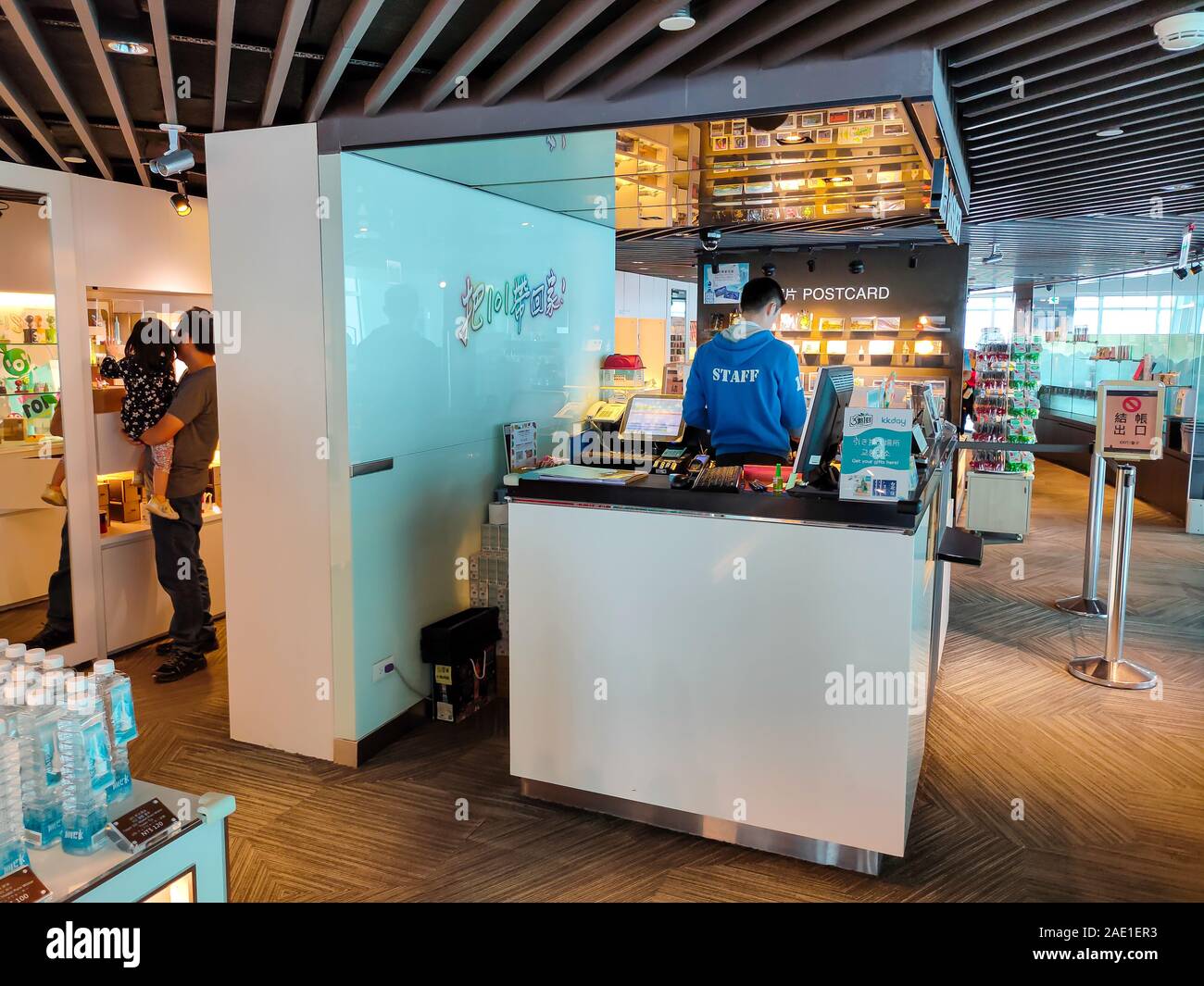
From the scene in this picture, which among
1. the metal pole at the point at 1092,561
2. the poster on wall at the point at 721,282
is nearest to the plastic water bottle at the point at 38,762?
the metal pole at the point at 1092,561

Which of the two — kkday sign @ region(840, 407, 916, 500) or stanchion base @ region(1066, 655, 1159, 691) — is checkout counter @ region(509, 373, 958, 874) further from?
stanchion base @ region(1066, 655, 1159, 691)

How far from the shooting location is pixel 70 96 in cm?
406

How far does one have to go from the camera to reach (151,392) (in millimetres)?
5070

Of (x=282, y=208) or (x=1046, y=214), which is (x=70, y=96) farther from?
(x=1046, y=214)

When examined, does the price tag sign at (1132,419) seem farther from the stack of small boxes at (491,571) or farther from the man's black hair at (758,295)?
the stack of small boxes at (491,571)

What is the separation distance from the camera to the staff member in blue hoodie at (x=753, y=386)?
13.8 feet

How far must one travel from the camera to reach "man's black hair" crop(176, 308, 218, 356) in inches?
193

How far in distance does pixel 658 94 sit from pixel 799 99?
0.52 metres

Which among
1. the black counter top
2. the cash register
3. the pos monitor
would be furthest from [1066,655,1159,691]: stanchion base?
the cash register

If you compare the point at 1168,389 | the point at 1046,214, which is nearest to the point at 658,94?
the point at 1046,214

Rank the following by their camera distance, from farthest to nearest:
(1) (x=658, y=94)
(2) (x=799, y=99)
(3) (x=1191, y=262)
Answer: (3) (x=1191, y=262) → (1) (x=658, y=94) → (2) (x=799, y=99)

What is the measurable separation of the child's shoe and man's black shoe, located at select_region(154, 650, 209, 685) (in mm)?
→ 764

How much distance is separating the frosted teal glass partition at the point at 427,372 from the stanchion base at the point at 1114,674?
3.36m

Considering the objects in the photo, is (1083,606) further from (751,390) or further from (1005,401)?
(751,390)
